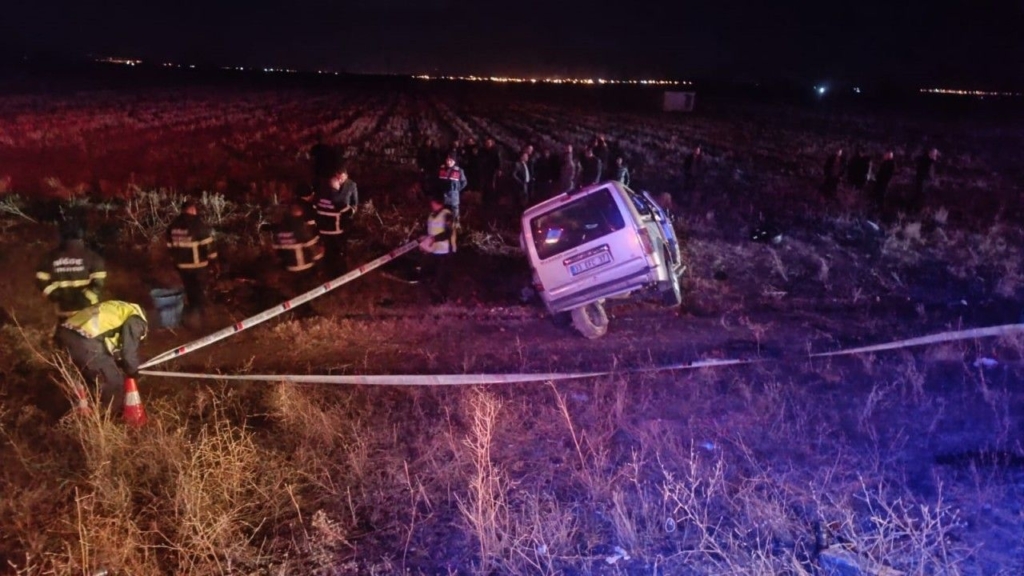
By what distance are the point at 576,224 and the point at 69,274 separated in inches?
182

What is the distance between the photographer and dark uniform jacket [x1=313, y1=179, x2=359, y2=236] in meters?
8.12

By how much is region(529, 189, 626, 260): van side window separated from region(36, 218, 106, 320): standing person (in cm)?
418

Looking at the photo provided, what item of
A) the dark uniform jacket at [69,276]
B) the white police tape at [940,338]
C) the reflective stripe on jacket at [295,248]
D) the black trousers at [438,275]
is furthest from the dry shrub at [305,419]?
the white police tape at [940,338]

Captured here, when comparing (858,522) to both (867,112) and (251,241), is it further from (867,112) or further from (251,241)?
(867,112)

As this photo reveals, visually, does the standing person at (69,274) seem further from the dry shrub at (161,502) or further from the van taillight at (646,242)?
the van taillight at (646,242)

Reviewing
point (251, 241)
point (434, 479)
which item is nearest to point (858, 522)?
point (434, 479)

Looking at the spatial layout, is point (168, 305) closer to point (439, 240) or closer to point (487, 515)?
point (439, 240)

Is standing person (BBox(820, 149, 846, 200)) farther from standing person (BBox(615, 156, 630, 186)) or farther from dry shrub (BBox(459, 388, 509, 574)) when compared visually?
dry shrub (BBox(459, 388, 509, 574))

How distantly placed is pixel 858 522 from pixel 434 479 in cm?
264

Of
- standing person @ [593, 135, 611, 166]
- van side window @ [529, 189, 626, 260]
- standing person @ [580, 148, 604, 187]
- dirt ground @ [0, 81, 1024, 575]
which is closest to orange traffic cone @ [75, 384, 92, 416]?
dirt ground @ [0, 81, 1024, 575]

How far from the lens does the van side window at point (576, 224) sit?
23.6ft

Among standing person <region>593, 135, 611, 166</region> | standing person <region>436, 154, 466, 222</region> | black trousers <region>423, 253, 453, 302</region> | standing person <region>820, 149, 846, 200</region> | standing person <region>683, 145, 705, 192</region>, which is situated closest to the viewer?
black trousers <region>423, 253, 453, 302</region>

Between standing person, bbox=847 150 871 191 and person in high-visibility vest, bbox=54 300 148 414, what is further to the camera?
standing person, bbox=847 150 871 191

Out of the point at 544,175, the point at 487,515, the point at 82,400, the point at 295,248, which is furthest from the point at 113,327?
the point at 544,175
